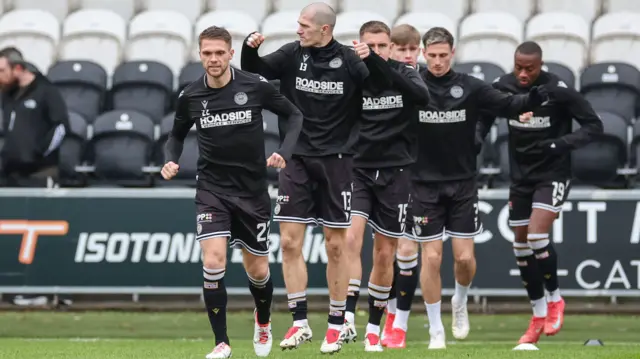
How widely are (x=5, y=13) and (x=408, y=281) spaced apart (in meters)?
11.4

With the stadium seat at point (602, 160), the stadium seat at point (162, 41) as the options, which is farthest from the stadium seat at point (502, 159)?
the stadium seat at point (162, 41)

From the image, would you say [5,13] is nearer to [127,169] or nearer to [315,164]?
→ [127,169]

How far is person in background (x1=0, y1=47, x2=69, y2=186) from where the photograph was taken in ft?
55.1

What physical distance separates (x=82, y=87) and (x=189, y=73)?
1530 mm

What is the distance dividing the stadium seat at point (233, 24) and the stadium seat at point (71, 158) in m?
3.47

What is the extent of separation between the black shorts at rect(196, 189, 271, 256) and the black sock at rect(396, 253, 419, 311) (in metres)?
2.58

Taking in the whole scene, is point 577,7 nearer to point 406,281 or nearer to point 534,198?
point 534,198

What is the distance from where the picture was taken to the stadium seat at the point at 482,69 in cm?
1858

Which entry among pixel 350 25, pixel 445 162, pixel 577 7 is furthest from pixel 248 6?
pixel 445 162

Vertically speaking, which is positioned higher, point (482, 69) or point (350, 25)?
point (350, 25)

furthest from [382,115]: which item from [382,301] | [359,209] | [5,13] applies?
[5,13]

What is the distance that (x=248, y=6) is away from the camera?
2242 cm

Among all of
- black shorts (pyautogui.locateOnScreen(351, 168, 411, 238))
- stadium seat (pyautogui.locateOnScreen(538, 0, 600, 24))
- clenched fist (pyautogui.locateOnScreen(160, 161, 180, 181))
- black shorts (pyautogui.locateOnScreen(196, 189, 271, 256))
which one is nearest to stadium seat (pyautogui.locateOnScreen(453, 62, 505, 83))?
stadium seat (pyautogui.locateOnScreen(538, 0, 600, 24))

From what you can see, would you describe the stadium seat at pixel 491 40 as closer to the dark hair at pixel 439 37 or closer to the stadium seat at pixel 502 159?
the stadium seat at pixel 502 159
